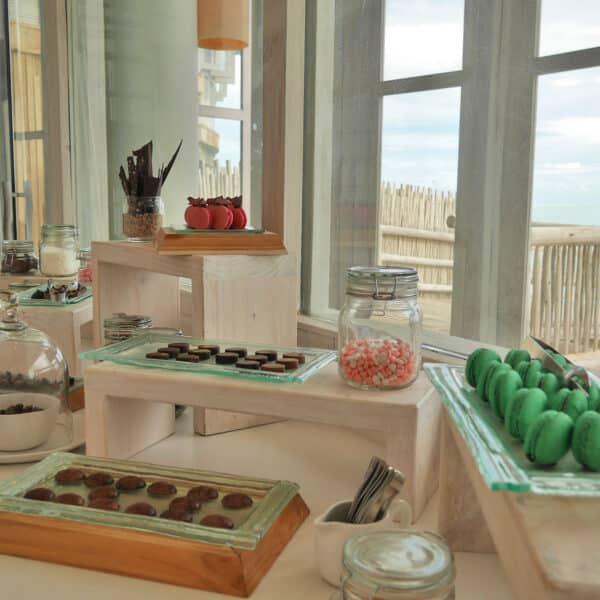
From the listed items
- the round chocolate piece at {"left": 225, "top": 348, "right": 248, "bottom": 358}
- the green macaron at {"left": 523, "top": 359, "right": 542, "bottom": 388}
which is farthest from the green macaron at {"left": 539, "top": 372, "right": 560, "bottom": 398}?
the round chocolate piece at {"left": 225, "top": 348, "right": 248, "bottom": 358}

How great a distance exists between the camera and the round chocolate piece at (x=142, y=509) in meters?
0.75

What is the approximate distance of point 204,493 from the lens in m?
0.80

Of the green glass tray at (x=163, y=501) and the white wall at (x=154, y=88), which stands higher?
the white wall at (x=154, y=88)

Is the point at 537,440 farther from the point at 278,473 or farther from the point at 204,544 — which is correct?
the point at 278,473

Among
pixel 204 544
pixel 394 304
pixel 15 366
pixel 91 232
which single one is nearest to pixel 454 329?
pixel 394 304

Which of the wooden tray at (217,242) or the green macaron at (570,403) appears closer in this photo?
the green macaron at (570,403)

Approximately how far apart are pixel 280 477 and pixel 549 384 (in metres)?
0.44

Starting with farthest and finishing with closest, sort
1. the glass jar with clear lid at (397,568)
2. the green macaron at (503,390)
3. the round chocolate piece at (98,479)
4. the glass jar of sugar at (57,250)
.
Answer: the glass jar of sugar at (57,250) → the round chocolate piece at (98,479) → the green macaron at (503,390) → the glass jar with clear lid at (397,568)

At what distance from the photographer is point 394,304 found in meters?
0.89

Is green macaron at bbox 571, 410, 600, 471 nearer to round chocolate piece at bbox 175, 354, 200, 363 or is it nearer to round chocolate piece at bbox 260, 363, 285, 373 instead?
round chocolate piece at bbox 260, 363, 285, 373

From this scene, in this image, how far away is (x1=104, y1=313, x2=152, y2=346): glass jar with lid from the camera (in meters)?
1.20

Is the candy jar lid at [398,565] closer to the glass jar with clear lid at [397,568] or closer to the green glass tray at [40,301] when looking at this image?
the glass jar with clear lid at [397,568]

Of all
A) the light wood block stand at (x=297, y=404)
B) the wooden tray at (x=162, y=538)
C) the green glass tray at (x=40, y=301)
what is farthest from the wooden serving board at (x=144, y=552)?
the green glass tray at (x=40, y=301)

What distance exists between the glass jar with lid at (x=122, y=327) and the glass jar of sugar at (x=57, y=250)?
392 mm
